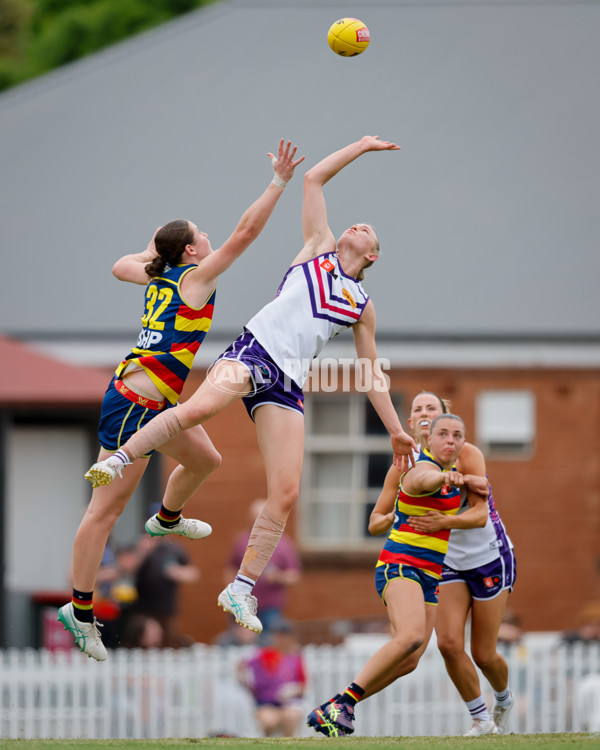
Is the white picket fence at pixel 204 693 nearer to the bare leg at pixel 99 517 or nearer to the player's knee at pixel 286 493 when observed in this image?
the bare leg at pixel 99 517

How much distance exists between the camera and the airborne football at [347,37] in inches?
299

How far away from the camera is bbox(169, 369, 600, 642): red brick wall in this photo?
17.0 m

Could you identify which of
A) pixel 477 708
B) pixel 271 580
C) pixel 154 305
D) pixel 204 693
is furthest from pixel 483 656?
pixel 271 580

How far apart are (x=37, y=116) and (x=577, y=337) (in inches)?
382

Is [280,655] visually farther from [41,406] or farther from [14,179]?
[14,179]

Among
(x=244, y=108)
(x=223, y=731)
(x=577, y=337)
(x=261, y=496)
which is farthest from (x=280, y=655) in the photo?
(x=244, y=108)

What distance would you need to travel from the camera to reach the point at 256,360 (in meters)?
7.00

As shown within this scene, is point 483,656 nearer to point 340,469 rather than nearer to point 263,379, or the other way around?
point 263,379

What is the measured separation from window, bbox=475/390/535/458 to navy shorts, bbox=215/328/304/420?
10.3 metres

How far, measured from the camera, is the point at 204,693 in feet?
39.9

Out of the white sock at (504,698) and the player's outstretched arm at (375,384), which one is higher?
the player's outstretched arm at (375,384)

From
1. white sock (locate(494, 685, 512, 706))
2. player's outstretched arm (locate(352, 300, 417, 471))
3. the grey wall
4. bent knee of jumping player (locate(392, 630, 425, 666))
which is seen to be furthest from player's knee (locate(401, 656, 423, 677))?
the grey wall

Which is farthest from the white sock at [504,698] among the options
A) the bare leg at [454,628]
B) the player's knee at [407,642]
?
the player's knee at [407,642]

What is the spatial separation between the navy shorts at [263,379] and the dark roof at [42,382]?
271 inches
